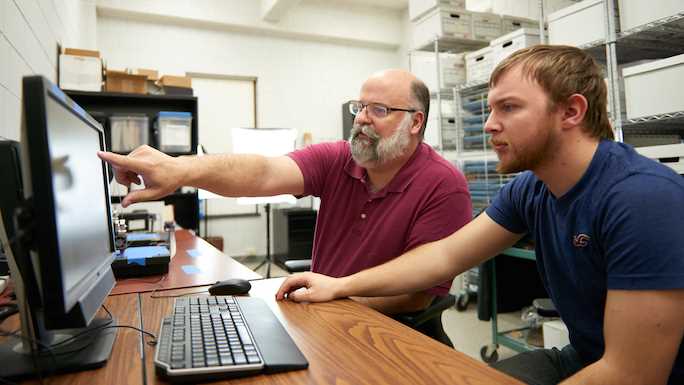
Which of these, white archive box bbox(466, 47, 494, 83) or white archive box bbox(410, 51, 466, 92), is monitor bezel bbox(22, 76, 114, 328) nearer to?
white archive box bbox(466, 47, 494, 83)

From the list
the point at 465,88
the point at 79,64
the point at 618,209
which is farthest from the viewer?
the point at 465,88

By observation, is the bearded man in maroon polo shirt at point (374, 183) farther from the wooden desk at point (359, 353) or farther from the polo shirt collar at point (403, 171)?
the wooden desk at point (359, 353)

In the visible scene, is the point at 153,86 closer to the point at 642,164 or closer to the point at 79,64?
the point at 79,64

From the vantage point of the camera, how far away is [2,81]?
1480mm

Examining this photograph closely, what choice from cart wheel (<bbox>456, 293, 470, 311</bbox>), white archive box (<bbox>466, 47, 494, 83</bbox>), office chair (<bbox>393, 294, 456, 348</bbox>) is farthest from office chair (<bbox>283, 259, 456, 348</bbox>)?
white archive box (<bbox>466, 47, 494, 83</bbox>)

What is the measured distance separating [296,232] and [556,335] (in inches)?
134

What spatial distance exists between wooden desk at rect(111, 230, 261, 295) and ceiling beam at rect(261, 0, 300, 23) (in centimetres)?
361

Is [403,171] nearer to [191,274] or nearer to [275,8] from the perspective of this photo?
[191,274]

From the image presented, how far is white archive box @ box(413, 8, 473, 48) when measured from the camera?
356cm

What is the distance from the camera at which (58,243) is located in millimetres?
518

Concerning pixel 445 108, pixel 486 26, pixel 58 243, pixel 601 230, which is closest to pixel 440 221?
pixel 601 230

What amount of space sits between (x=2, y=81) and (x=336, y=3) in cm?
469

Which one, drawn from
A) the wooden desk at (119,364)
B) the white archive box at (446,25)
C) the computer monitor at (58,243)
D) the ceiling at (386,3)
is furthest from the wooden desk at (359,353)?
the ceiling at (386,3)

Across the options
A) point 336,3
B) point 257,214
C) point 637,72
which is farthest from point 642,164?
point 336,3
